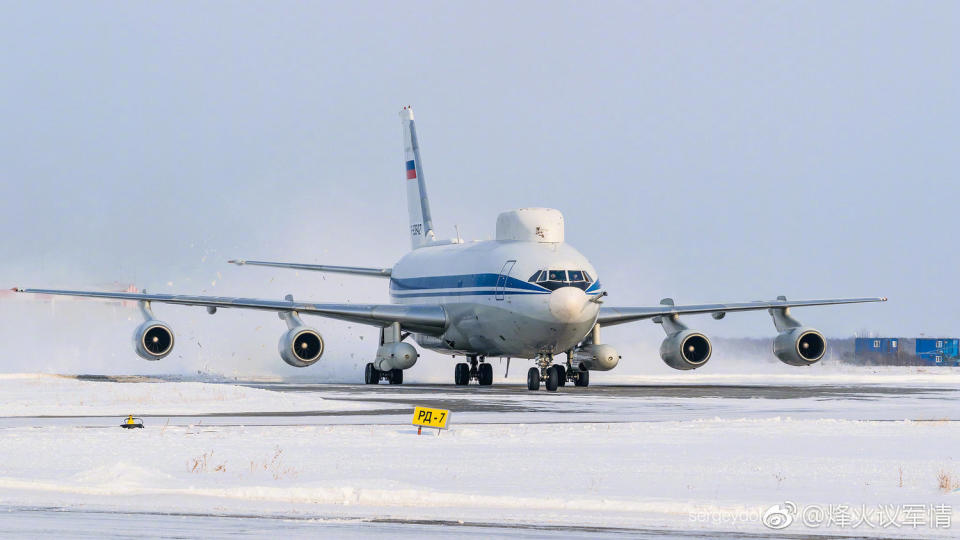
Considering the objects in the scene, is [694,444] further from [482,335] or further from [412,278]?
[412,278]

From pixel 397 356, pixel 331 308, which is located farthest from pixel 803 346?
pixel 331 308

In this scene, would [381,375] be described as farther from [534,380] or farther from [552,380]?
[552,380]

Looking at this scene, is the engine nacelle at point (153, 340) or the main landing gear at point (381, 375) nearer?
the engine nacelle at point (153, 340)

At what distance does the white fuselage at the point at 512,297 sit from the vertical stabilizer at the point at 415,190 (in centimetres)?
898

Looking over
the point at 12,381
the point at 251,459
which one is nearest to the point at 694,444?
the point at 251,459

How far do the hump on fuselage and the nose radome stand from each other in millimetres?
4424

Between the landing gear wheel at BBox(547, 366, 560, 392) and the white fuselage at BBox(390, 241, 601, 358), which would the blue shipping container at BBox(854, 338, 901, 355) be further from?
the landing gear wheel at BBox(547, 366, 560, 392)

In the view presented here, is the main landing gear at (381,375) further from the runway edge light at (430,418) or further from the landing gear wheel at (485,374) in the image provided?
the runway edge light at (430,418)

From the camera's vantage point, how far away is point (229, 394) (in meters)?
35.9

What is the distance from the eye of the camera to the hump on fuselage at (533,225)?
4809 centimetres

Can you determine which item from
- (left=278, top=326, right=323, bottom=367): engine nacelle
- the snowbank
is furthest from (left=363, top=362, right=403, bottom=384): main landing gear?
the snowbank

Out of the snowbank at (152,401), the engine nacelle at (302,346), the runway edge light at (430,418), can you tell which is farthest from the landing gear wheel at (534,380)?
the runway edge light at (430,418)

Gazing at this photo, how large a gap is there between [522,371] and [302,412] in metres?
36.9

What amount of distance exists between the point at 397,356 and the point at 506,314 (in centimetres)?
567
